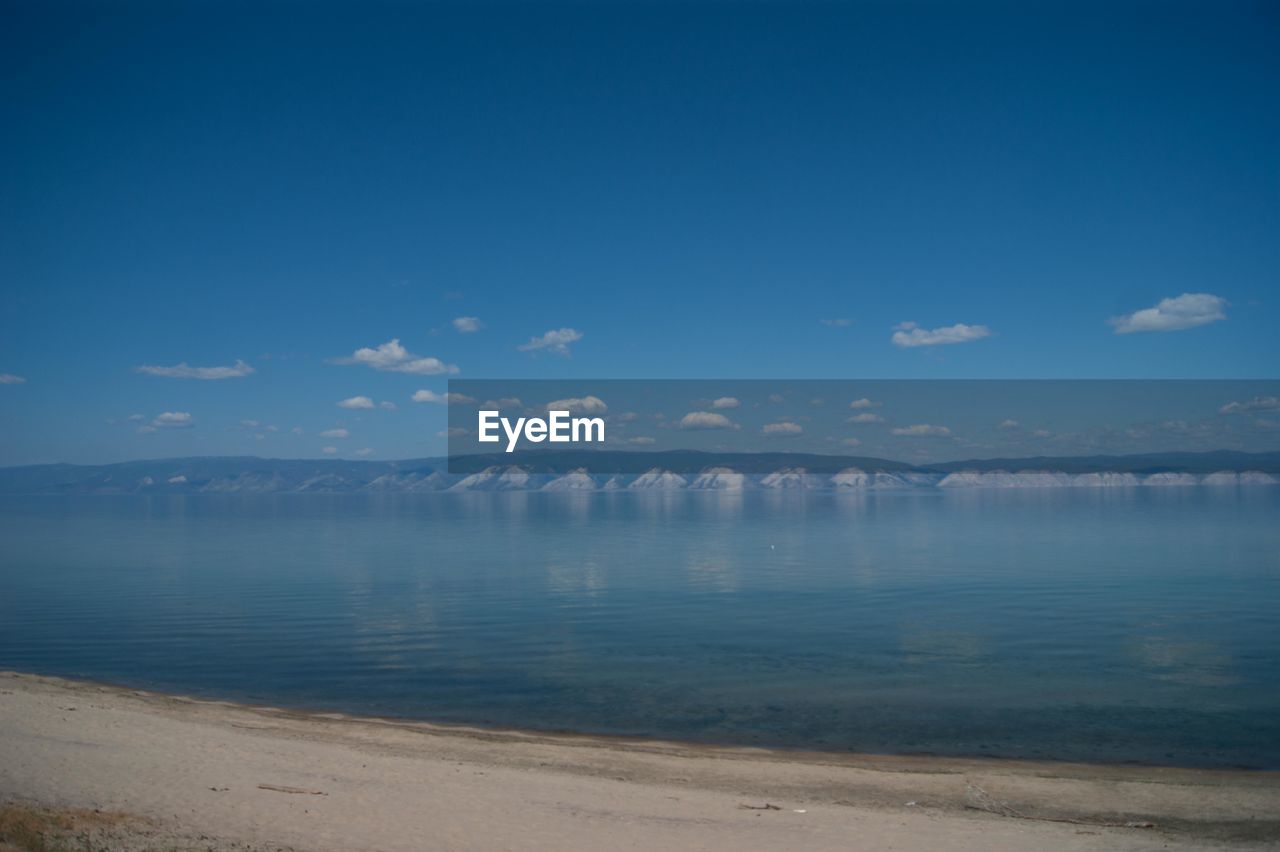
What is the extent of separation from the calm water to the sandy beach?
2.36 m

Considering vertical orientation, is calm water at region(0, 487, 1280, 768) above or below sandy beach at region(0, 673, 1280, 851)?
below

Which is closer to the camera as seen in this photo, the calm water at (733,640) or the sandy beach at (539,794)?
the sandy beach at (539,794)

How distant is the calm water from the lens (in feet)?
77.5

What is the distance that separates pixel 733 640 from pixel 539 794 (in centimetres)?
1920

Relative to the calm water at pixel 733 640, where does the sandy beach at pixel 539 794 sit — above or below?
above

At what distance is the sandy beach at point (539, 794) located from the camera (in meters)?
13.9

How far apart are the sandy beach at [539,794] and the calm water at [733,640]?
2.36 meters

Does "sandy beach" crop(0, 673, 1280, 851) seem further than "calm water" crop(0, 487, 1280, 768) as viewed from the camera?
No

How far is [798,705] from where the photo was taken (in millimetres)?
25000

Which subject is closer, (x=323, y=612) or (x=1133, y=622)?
(x=1133, y=622)

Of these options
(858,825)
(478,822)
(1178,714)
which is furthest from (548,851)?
(1178,714)

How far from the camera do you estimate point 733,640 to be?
34781 millimetres

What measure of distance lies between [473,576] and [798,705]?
1440 inches

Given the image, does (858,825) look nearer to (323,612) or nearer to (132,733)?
(132,733)
